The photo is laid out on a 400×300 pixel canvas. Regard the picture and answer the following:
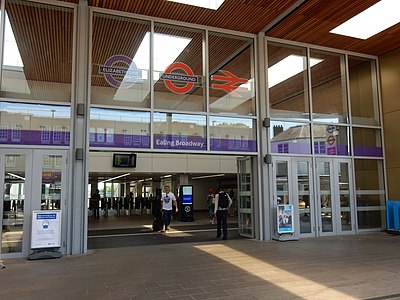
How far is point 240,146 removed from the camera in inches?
336

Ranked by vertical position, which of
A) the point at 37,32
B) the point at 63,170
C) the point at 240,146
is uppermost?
the point at 37,32

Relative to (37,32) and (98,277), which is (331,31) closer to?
(37,32)

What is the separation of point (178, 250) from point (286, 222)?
274 centimetres

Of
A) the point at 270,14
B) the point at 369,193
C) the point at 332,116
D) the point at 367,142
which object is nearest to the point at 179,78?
the point at 270,14

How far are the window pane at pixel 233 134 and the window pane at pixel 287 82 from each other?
0.81 metres

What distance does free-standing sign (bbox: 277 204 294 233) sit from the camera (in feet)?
27.3

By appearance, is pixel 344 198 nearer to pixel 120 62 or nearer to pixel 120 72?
pixel 120 72

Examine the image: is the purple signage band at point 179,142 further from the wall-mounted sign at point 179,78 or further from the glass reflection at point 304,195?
the glass reflection at point 304,195

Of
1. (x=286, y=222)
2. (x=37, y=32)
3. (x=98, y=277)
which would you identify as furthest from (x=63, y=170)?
(x=286, y=222)

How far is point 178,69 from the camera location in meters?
8.32

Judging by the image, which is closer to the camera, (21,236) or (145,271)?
(145,271)

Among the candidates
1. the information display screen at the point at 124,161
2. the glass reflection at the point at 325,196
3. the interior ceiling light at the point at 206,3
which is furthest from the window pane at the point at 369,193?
the information display screen at the point at 124,161

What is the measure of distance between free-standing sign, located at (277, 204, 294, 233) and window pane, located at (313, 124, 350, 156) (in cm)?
184

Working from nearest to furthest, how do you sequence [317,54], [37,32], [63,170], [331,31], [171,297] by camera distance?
[171,297] < [63,170] < [37,32] < [331,31] < [317,54]
